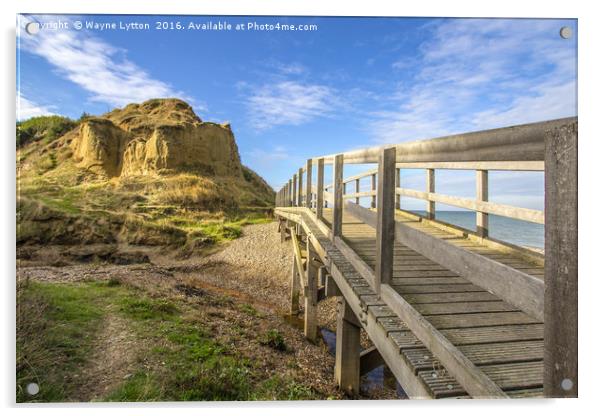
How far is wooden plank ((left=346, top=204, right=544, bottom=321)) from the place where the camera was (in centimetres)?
124

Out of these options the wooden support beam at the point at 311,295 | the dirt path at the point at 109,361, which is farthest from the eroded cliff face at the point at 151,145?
the dirt path at the point at 109,361

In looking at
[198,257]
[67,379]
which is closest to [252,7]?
[67,379]

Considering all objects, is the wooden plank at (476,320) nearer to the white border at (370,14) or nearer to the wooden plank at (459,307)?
the wooden plank at (459,307)

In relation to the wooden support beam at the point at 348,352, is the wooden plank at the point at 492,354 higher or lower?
higher

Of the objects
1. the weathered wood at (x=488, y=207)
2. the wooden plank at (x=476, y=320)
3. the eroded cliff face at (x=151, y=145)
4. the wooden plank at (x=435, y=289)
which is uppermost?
the eroded cliff face at (x=151, y=145)

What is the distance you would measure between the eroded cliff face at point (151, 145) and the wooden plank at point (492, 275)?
A: 73.1 feet

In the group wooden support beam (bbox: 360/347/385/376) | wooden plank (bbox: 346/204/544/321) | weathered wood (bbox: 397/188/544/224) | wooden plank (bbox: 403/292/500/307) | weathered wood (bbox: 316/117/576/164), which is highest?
weathered wood (bbox: 316/117/576/164)

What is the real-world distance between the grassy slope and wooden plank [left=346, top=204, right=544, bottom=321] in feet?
9.72

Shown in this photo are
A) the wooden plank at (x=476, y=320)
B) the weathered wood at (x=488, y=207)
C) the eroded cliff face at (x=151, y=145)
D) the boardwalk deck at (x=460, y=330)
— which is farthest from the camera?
the eroded cliff face at (x=151, y=145)

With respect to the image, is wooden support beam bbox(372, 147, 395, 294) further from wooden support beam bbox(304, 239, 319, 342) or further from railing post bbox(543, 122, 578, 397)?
wooden support beam bbox(304, 239, 319, 342)

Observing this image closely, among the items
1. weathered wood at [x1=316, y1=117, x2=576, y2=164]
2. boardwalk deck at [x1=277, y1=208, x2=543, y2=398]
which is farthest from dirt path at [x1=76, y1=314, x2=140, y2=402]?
weathered wood at [x1=316, y1=117, x2=576, y2=164]

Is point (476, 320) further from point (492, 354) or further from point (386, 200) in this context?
point (386, 200)

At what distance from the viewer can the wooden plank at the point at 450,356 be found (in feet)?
4.90

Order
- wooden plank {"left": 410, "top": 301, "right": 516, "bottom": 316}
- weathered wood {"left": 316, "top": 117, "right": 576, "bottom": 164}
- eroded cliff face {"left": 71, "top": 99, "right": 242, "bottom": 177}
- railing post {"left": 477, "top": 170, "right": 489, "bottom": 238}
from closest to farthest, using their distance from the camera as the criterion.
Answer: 1. weathered wood {"left": 316, "top": 117, "right": 576, "bottom": 164}
2. wooden plank {"left": 410, "top": 301, "right": 516, "bottom": 316}
3. railing post {"left": 477, "top": 170, "right": 489, "bottom": 238}
4. eroded cliff face {"left": 71, "top": 99, "right": 242, "bottom": 177}
